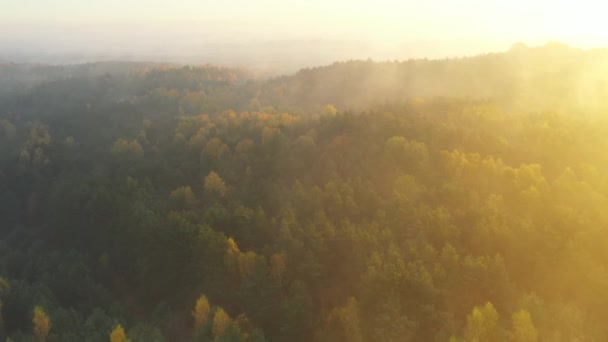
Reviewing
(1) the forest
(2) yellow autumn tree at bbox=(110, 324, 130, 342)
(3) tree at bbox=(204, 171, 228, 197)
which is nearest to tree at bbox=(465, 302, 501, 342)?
(1) the forest

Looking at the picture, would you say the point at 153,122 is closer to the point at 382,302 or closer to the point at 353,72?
the point at 353,72

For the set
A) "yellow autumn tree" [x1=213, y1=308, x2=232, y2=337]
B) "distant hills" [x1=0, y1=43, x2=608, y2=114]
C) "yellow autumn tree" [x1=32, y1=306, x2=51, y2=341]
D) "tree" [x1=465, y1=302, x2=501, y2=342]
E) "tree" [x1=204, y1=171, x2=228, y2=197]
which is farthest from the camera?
"distant hills" [x1=0, y1=43, x2=608, y2=114]

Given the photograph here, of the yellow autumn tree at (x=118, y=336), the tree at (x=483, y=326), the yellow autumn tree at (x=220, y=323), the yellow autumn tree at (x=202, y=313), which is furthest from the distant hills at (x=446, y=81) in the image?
the yellow autumn tree at (x=118, y=336)

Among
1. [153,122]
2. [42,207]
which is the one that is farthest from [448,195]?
[153,122]

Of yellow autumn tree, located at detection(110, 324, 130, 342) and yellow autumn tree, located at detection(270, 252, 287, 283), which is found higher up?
yellow autumn tree, located at detection(270, 252, 287, 283)

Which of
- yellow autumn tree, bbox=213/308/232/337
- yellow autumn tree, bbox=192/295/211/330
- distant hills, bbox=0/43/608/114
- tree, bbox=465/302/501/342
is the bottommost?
yellow autumn tree, bbox=192/295/211/330

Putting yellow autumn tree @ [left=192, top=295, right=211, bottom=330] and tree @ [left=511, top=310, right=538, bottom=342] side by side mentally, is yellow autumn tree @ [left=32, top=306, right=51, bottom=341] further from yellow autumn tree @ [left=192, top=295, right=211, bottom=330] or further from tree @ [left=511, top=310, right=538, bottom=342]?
tree @ [left=511, top=310, right=538, bottom=342]

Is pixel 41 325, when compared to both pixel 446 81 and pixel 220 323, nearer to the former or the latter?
pixel 220 323

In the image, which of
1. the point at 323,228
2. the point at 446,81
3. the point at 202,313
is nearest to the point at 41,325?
the point at 202,313
